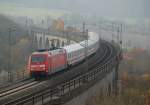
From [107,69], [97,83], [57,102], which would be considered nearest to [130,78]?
[107,69]

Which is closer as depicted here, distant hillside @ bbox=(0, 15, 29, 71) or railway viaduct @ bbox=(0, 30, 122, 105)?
railway viaduct @ bbox=(0, 30, 122, 105)

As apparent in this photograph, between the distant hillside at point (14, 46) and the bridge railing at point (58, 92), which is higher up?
the bridge railing at point (58, 92)

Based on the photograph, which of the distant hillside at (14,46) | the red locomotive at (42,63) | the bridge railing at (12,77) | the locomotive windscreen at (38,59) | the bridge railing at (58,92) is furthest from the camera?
the distant hillside at (14,46)

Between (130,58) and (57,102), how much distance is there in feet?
253

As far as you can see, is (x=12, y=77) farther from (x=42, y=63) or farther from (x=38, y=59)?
(x=42, y=63)

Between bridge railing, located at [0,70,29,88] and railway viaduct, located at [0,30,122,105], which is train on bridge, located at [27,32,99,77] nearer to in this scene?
railway viaduct, located at [0,30,122,105]

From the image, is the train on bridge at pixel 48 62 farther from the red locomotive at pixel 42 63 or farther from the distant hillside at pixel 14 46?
the distant hillside at pixel 14 46

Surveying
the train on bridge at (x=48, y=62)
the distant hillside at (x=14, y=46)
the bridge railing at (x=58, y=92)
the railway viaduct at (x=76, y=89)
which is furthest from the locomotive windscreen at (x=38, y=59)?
the distant hillside at (x=14, y=46)

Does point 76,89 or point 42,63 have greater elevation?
point 42,63

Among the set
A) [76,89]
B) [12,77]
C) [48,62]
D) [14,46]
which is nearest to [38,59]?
[48,62]

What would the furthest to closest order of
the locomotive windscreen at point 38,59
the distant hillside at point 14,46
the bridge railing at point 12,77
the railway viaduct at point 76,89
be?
the distant hillside at point 14,46 < the bridge railing at point 12,77 < the locomotive windscreen at point 38,59 < the railway viaduct at point 76,89

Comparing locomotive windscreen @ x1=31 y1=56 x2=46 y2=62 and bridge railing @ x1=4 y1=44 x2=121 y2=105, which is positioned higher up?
locomotive windscreen @ x1=31 y1=56 x2=46 y2=62

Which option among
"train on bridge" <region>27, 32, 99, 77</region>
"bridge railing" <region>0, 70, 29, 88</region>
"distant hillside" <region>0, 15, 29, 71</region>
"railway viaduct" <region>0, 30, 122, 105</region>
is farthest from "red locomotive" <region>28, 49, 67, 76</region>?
"distant hillside" <region>0, 15, 29, 71</region>

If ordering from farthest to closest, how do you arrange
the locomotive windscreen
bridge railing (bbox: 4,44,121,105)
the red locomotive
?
the locomotive windscreen < the red locomotive < bridge railing (bbox: 4,44,121,105)
